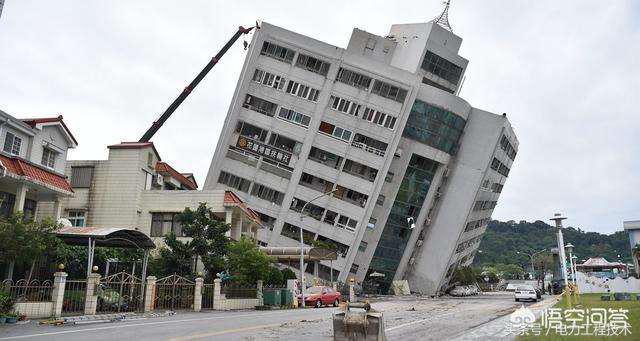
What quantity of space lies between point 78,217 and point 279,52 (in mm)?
30658

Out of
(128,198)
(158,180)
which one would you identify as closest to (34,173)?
(128,198)

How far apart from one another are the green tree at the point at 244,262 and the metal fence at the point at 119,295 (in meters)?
7.29

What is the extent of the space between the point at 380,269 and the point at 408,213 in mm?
8097

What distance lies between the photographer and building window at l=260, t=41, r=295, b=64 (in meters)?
58.6

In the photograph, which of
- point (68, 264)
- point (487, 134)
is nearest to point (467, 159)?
point (487, 134)

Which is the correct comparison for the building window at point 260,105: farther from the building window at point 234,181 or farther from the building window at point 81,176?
the building window at point 81,176

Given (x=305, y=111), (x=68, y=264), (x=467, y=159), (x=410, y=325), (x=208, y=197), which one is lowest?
(x=410, y=325)

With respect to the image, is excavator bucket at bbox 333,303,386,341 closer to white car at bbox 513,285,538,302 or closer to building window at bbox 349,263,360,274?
white car at bbox 513,285,538,302

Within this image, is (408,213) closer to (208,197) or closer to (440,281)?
(440,281)

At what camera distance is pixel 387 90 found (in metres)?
57.8

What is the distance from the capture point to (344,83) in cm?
5778

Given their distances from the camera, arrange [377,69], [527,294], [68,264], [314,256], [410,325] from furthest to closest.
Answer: [377,69] → [314,256] → [527,294] → [68,264] → [410,325]

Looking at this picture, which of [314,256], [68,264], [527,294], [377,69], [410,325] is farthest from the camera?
[377,69]

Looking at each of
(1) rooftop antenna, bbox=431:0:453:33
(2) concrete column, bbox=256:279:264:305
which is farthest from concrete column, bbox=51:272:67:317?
(1) rooftop antenna, bbox=431:0:453:33
